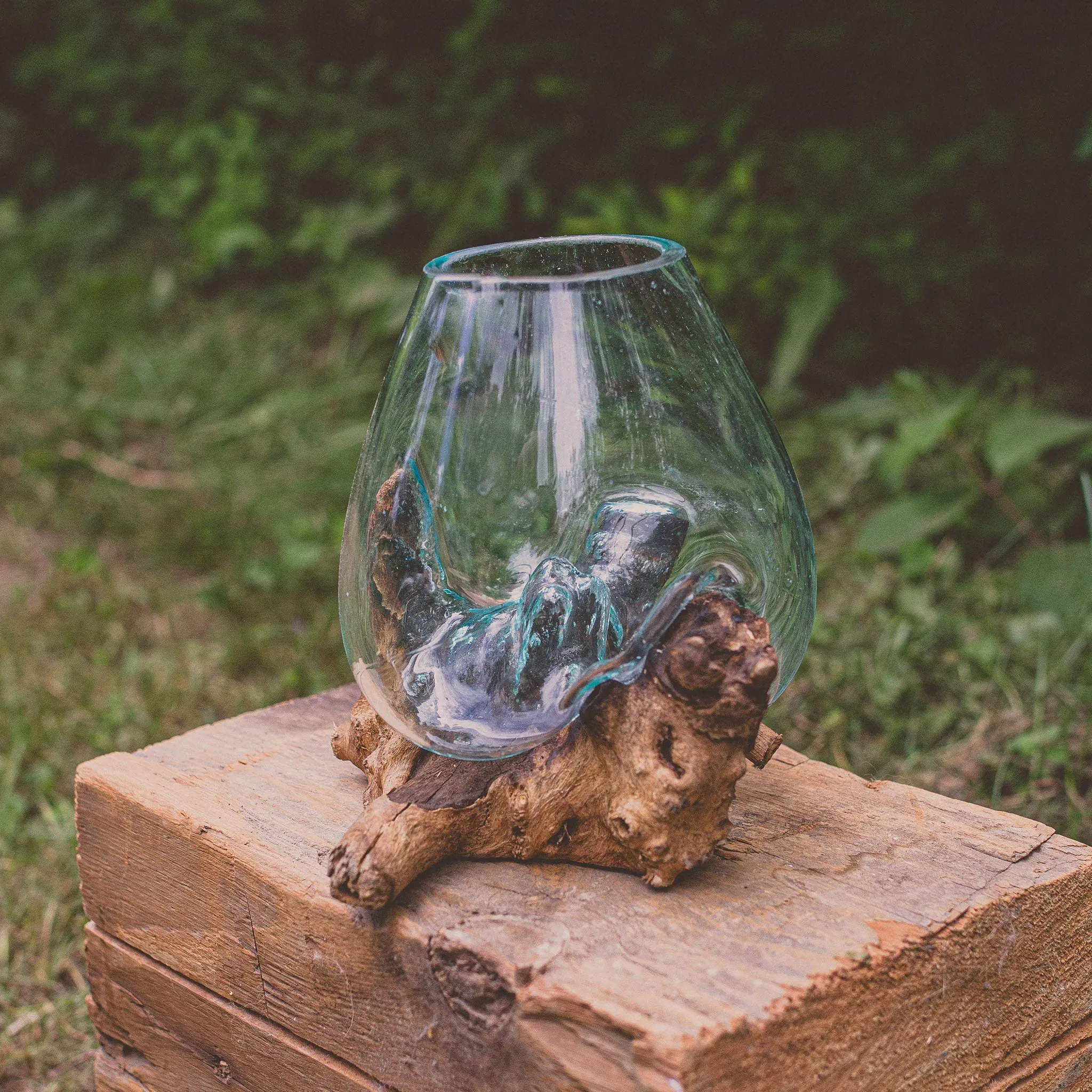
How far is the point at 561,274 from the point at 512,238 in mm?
3179

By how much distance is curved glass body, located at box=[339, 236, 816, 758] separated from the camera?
127 cm

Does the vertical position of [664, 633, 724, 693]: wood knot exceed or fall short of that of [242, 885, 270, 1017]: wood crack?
it exceeds it

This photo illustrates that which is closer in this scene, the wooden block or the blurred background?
the wooden block

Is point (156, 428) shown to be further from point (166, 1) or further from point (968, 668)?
point (968, 668)

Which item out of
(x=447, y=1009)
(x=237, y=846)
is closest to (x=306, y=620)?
(x=237, y=846)

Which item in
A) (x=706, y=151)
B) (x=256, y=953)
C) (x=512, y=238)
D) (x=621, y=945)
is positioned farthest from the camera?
(x=512, y=238)

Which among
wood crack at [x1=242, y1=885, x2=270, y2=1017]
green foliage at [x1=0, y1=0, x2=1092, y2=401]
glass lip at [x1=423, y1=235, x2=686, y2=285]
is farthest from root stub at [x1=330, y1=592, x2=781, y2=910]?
green foliage at [x1=0, y1=0, x2=1092, y2=401]

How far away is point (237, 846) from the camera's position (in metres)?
1.40

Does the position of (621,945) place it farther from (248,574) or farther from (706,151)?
(706,151)

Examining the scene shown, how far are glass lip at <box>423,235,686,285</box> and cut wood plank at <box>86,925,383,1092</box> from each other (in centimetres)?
83

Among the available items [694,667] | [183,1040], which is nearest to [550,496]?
[694,667]

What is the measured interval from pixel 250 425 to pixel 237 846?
A: 2.86m

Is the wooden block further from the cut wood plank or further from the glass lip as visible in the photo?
the glass lip

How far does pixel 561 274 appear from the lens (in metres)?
1.41
